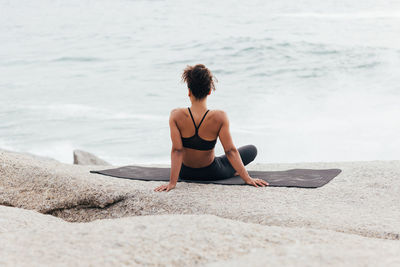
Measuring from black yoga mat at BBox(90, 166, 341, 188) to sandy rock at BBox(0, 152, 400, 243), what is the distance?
12 cm

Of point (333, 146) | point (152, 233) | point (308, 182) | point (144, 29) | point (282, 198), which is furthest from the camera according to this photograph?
point (144, 29)

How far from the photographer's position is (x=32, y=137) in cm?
1298

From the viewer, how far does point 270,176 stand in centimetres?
495

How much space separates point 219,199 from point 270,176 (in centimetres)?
106

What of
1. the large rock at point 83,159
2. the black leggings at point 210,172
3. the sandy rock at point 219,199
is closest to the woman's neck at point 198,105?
the black leggings at point 210,172

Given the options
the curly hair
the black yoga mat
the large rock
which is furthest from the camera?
the large rock

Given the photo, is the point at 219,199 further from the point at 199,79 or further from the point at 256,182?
the point at 199,79

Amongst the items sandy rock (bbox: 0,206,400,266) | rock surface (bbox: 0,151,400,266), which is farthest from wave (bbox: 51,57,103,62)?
sandy rock (bbox: 0,206,400,266)

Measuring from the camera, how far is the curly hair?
166 inches

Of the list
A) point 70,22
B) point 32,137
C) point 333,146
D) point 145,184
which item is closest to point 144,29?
point 70,22

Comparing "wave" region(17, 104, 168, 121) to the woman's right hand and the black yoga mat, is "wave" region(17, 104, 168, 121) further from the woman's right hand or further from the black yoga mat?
the woman's right hand

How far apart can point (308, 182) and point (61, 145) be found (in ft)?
30.1

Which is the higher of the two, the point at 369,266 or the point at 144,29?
the point at 144,29

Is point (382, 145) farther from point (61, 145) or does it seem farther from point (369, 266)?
point (369, 266)
